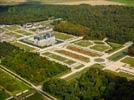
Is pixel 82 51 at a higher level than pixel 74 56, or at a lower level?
higher

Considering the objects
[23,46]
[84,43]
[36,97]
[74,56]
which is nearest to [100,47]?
[84,43]

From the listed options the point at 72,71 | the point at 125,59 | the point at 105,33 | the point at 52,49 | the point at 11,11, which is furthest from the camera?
the point at 11,11

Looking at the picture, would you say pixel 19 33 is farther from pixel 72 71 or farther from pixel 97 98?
pixel 97 98

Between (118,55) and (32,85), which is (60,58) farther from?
(32,85)

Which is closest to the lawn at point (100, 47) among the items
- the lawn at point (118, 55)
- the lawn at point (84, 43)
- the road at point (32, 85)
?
the lawn at point (84, 43)

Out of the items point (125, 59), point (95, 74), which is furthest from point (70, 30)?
point (95, 74)
